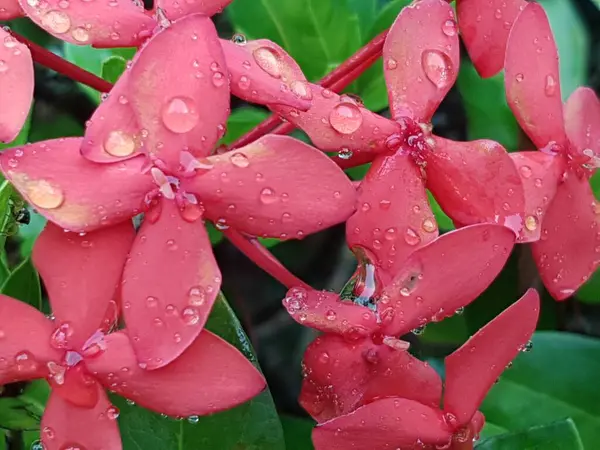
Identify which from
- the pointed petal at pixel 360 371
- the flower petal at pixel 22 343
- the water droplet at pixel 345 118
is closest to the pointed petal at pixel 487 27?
the water droplet at pixel 345 118

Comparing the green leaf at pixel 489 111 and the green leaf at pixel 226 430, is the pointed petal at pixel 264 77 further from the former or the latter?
the green leaf at pixel 489 111

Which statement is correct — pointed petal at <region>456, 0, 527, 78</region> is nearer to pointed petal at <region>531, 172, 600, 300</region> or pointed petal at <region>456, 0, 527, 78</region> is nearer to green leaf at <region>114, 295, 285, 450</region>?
pointed petal at <region>531, 172, 600, 300</region>

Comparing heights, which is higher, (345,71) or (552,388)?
(345,71)

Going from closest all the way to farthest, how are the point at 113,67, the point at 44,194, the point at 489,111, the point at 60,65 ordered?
1. the point at 44,194
2. the point at 60,65
3. the point at 113,67
4. the point at 489,111

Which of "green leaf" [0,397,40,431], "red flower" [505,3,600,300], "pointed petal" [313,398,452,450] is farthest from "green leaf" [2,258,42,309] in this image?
"red flower" [505,3,600,300]

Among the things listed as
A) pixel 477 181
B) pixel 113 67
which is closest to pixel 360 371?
pixel 477 181

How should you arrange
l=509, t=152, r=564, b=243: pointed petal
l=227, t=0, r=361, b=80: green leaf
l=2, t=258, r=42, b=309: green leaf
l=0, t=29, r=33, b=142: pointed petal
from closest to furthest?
l=0, t=29, r=33, b=142: pointed petal, l=509, t=152, r=564, b=243: pointed petal, l=2, t=258, r=42, b=309: green leaf, l=227, t=0, r=361, b=80: green leaf

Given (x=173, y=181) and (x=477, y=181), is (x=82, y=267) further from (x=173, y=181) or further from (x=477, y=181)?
(x=477, y=181)

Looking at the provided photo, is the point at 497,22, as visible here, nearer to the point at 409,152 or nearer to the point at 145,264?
the point at 409,152
